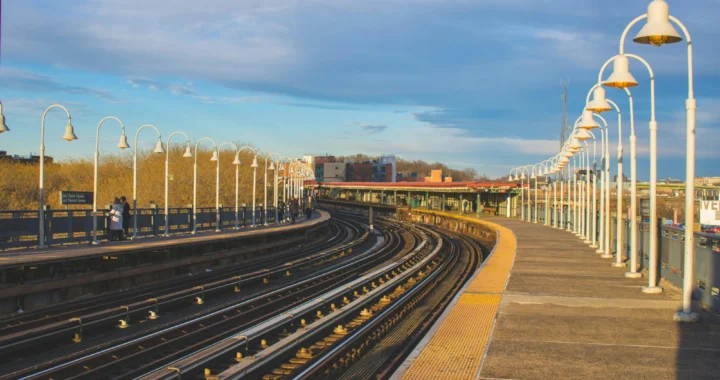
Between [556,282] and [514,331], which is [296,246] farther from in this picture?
[514,331]

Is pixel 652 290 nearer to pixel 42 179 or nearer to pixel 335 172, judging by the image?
pixel 42 179

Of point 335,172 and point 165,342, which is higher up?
point 335,172

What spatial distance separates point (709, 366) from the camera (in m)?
8.62

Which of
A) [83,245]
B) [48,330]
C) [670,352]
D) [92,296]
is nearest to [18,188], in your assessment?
[83,245]

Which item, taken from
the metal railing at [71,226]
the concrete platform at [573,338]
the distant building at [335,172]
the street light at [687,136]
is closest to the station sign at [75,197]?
the metal railing at [71,226]

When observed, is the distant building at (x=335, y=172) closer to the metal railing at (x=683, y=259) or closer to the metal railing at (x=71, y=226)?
the metal railing at (x=71, y=226)

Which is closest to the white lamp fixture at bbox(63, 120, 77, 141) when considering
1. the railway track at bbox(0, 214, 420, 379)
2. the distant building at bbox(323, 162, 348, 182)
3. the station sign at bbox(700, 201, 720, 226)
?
the railway track at bbox(0, 214, 420, 379)

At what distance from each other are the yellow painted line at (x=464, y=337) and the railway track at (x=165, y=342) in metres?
4.13

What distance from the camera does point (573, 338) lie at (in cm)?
1030

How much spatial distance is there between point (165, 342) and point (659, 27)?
927 centimetres

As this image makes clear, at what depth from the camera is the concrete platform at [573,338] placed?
27.8 ft

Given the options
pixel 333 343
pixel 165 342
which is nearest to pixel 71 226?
pixel 165 342

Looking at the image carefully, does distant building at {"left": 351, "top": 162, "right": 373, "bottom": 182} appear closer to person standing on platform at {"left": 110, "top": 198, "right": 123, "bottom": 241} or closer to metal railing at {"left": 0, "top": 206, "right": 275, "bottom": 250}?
metal railing at {"left": 0, "top": 206, "right": 275, "bottom": 250}

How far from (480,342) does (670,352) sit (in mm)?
2473
